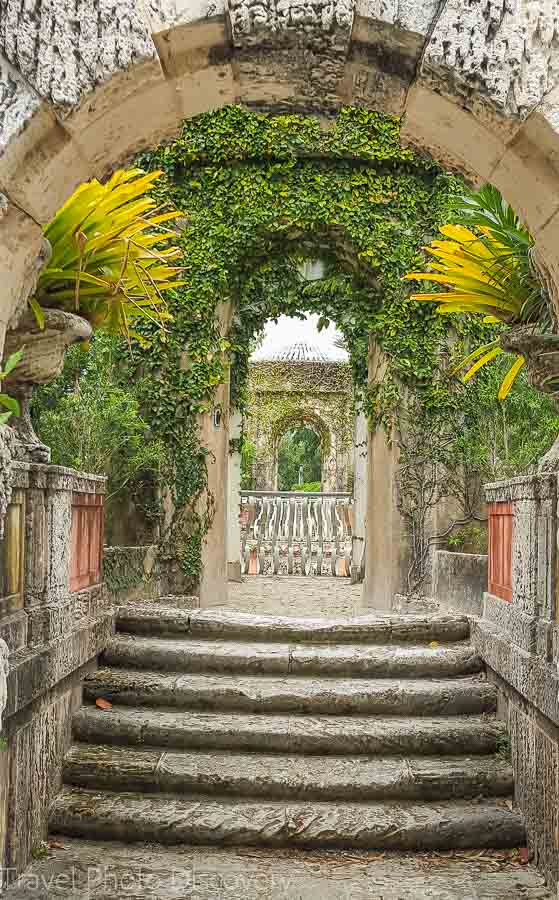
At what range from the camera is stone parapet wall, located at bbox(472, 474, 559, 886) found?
9.24 ft

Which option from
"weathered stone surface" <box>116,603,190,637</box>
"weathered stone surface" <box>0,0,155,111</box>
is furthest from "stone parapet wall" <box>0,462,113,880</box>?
"weathered stone surface" <box>0,0,155,111</box>

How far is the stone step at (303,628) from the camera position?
4.62m

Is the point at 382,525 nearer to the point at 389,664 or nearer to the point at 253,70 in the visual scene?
the point at 389,664

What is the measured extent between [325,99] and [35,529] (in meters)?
1.97

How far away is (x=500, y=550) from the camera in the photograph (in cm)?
392

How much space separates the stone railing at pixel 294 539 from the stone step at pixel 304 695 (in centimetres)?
594

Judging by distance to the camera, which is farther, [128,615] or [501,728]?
[128,615]

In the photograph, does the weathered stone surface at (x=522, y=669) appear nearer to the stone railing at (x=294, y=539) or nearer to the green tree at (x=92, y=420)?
the green tree at (x=92, y=420)

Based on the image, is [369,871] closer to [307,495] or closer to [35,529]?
[35,529]

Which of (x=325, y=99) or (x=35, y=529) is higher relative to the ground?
(x=325, y=99)

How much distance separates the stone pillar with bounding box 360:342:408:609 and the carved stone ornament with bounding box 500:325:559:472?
396 centimetres

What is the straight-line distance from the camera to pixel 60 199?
89.7 inches

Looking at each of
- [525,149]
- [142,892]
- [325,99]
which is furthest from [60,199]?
[142,892]

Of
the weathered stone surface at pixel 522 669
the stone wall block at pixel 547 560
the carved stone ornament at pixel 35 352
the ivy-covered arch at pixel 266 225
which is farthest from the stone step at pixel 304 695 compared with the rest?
the ivy-covered arch at pixel 266 225
